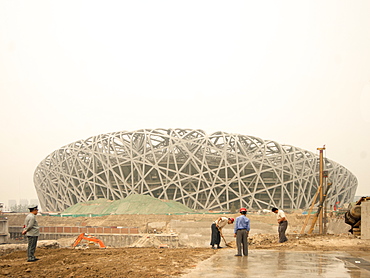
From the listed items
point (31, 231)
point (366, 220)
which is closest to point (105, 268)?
point (31, 231)

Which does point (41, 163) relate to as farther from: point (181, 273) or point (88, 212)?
point (181, 273)

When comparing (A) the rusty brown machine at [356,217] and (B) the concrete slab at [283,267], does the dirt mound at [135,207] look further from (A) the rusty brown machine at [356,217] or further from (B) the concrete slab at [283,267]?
(B) the concrete slab at [283,267]

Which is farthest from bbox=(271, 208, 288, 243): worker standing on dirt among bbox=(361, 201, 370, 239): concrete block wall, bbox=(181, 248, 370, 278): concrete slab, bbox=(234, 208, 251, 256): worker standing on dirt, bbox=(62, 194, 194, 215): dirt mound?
bbox=(62, 194, 194, 215): dirt mound

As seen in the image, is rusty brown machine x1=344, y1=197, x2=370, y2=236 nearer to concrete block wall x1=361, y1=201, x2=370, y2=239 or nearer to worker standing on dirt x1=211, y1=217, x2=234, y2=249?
concrete block wall x1=361, y1=201, x2=370, y2=239

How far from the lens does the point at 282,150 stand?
51.2 m

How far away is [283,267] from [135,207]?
35880 millimetres

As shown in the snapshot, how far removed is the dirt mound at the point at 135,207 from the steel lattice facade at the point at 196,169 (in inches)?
154

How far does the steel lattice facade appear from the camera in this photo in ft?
164

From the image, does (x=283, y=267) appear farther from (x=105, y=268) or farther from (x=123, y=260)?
(x=123, y=260)

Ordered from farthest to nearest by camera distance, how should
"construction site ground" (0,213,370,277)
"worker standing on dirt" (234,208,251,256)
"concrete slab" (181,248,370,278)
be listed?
"worker standing on dirt" (234,208,251,256) → "construction site ground" (0,213,370,277) → "concrete slab" (181,248,370,278)

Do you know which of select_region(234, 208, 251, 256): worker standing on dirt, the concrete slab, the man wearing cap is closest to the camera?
the concrete slab

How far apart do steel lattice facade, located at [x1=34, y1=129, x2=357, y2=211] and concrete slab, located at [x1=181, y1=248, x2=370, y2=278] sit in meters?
40.2

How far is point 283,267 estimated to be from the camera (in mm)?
7656

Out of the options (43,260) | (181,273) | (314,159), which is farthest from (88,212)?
(181,273)
